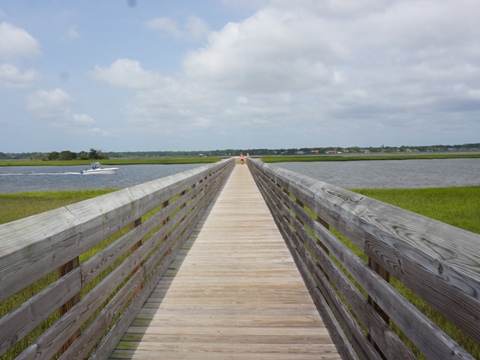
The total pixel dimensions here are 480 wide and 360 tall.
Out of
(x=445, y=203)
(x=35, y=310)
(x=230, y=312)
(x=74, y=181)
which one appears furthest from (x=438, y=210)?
(x=74, y=181)

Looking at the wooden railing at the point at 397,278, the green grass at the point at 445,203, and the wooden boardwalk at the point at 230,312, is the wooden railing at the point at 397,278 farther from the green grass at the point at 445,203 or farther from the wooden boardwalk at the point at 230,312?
the green grass at the point at 445,203

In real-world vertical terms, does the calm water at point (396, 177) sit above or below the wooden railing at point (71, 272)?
below

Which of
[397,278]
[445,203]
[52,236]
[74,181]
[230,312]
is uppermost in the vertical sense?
[52,236]

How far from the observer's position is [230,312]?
11.8 ft

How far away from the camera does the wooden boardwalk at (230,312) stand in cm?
292

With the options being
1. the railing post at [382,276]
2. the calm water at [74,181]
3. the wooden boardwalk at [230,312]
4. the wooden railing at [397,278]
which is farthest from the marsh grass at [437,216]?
the calm water at [74,181]

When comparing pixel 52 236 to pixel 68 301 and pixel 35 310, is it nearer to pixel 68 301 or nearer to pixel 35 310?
pixel 35 310

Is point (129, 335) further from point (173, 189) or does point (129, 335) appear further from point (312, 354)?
point (173, 189)

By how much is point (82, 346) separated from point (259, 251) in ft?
12.3

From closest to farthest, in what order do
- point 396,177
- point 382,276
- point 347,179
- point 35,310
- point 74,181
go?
point 35,310
point 382,276
point 347,179
point 396,177
point 74,181

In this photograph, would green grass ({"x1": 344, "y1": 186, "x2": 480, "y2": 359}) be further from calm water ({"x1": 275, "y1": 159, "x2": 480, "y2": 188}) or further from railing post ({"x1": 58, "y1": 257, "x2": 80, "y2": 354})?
calm water ({"x1": 275, "y1": 159, "x2": 480, "y2": 188})

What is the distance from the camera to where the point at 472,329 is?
114 centimetres

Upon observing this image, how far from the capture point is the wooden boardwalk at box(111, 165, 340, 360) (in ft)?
9.59

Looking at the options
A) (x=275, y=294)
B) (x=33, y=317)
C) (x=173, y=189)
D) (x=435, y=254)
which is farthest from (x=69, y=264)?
(x=173, y=189)
